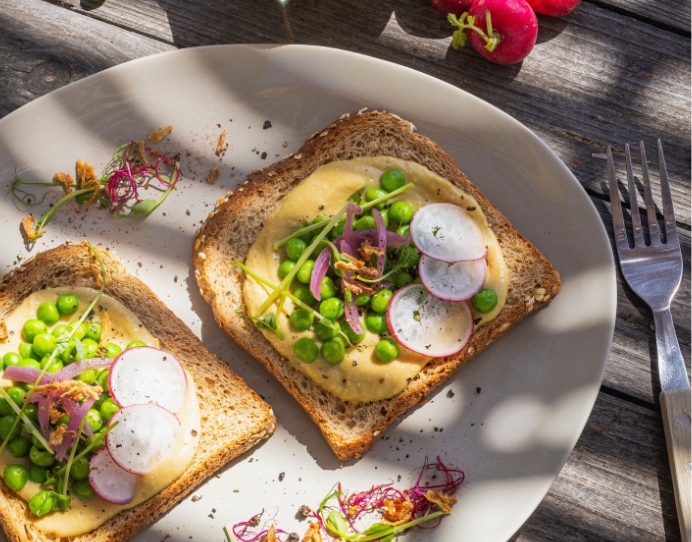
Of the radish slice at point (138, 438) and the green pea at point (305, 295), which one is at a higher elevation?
the green pea at point (305, 295)

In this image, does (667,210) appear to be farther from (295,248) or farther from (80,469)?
(80,469)

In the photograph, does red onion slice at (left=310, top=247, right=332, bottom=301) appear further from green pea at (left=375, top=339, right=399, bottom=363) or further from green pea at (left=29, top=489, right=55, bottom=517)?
green pea at (left=29, top=489, right=55, bottom=517)

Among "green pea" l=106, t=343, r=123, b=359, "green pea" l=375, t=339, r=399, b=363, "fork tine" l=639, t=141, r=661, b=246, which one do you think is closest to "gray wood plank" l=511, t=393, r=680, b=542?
"fork tine" l=639, t=141, r=661, b=246

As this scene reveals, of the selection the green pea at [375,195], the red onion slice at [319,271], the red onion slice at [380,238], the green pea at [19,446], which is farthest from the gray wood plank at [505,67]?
the green pea at [19,446]

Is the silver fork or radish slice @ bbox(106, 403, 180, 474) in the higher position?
the silver fork

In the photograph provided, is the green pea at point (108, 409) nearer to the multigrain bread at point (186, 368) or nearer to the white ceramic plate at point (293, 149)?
the multigrain bread at point (186, 368)

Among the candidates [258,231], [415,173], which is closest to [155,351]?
[258,231]
